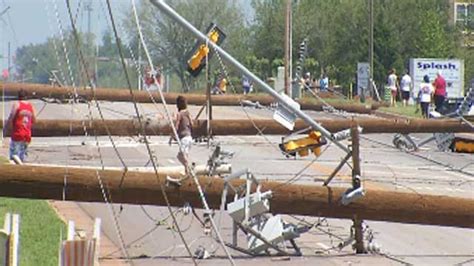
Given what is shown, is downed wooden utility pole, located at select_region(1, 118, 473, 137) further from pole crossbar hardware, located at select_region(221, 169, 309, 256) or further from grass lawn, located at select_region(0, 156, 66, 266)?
pole crossbar hardware, located at select_region(221, 169, 309, 256)

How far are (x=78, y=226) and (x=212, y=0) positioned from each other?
13374mm

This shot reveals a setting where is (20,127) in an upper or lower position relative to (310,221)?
upper

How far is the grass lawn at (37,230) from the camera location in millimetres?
13703

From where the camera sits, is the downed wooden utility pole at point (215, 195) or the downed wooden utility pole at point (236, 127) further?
the downed wooden utility pole at point (236, 127)

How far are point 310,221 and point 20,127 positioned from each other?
24.9 feet

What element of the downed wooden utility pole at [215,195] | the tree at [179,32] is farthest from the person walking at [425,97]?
the downed wooden utility pole at [215,195]

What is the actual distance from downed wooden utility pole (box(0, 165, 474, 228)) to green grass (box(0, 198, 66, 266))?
39.0 inches

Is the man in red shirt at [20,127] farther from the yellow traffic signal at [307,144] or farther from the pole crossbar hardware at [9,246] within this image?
the pole crossbar hardware at [9,246]

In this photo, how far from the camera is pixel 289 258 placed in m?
14.7

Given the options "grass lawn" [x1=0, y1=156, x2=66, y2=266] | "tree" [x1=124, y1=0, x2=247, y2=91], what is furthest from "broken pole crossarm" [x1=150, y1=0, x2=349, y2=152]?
"tree" [x1=124, y1=0, x2=247, y2=91]

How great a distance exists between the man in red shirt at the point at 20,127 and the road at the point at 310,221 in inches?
42.9

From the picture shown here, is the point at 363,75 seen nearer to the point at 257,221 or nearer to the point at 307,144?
the point at 257,221

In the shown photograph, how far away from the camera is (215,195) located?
505 inches

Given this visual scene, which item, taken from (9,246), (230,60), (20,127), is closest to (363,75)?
(20,127)
